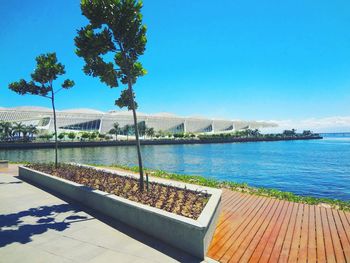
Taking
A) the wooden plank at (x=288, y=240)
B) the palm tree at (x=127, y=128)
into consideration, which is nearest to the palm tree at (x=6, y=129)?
the palm tree at (x=127, y=128)

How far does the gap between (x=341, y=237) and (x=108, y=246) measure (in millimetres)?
5542

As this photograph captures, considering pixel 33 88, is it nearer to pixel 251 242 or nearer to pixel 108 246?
pixel 108 246

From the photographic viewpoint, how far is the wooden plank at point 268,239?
18.3ft

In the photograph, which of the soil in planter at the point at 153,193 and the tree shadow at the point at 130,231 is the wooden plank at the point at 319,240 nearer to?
the tree shadow at the point at 130,231

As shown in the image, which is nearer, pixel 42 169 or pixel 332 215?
pixel 332 215

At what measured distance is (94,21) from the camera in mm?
9234

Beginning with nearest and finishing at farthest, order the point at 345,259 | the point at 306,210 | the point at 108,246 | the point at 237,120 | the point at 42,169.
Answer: the point at 345,259, the point at 108,246, the point at 306,210, the point at 42,169, the point at 237,120

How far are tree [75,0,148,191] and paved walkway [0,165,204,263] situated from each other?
2463 millimetres

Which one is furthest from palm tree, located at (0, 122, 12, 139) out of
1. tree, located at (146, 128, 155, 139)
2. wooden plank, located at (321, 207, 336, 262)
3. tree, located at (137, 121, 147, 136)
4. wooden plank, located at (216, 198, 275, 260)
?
wooden plank, located at (321, 207, 336, 262)

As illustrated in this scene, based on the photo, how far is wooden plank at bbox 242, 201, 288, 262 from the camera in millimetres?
5586

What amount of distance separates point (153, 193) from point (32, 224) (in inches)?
140

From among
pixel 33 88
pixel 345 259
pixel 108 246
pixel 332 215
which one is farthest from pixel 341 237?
pixel 33 88

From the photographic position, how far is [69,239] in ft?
20.8

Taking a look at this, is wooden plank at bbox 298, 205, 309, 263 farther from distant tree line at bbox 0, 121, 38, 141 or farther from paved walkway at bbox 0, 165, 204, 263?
distant tree line at bbox 0, 121, 38, 141
